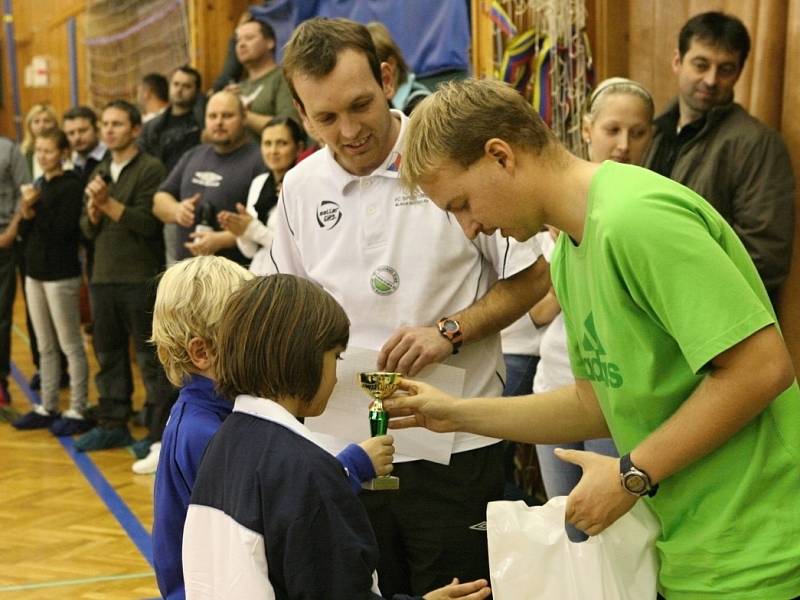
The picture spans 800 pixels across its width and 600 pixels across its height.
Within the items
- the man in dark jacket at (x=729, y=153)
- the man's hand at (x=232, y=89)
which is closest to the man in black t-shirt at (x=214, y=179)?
the man's hand at (x=232, y=89)

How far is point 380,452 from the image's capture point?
2.22 meters

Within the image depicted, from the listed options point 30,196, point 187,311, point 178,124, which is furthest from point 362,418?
point 178,124

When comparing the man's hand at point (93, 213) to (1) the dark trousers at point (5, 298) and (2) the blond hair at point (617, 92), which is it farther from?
(2) the blond hair at point (617, 92)

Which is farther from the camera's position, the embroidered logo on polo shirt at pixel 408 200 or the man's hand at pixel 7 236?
the man's hand at pixel 7 236

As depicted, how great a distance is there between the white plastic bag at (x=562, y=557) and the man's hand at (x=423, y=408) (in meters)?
Answer: 0.33

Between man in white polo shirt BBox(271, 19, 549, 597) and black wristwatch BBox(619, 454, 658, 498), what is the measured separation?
75cm

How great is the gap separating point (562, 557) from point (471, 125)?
0.76 meters

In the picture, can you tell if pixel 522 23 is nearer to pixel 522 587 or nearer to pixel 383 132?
pixel 383 132

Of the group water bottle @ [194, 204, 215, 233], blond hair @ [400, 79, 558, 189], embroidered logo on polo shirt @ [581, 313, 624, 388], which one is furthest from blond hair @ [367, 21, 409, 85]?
embroidered logo on polo shirt @ [581, 313, 624, 388]

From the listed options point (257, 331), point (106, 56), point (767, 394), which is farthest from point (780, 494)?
point (106, 56)

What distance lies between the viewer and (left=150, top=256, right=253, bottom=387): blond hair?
8.14 ft

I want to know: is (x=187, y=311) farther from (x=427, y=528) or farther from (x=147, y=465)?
(x=147, y=465)

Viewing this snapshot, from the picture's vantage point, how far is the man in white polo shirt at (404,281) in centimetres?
254

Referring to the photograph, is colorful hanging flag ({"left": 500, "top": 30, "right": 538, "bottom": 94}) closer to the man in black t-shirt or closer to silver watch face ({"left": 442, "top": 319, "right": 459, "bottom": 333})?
the man in black t-shirt
